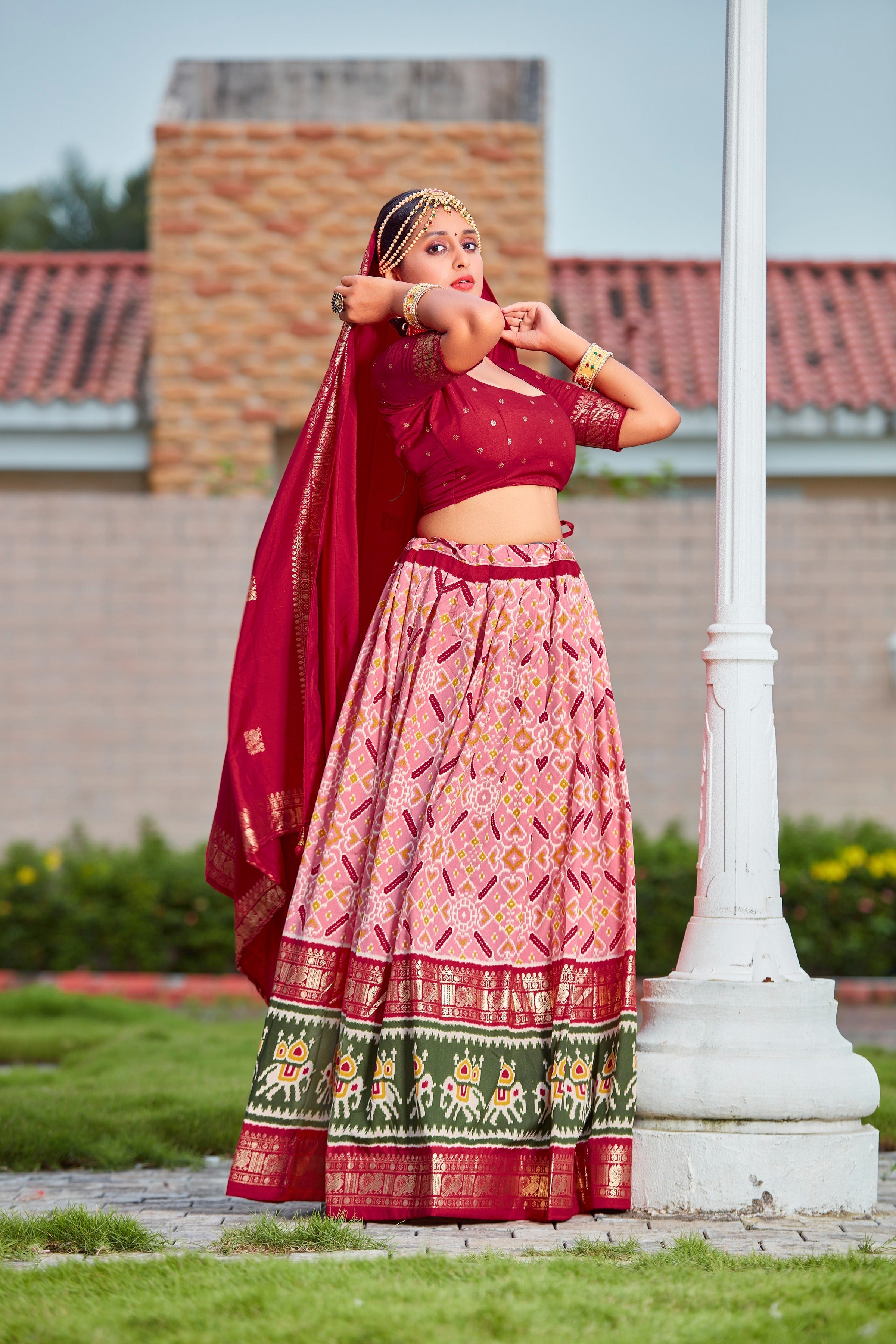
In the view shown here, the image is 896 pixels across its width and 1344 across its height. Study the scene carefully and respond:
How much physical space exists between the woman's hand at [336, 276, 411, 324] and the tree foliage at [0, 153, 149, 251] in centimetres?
1993

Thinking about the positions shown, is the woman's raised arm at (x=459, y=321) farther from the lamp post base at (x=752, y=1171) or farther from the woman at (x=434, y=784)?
the lamp post base at (x=752, y=1171)

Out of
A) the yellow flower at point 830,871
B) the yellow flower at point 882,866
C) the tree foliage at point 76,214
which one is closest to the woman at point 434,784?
the yellow flower at point 830,871

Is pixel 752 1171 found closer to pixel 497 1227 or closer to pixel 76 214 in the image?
pixel 497 1227

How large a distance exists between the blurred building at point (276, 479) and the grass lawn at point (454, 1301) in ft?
16.4

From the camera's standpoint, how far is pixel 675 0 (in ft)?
22.9

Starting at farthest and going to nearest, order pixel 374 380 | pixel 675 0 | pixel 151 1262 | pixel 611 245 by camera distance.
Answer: pixel 611 245, pixel 675 0, pixel 374 380, pixel 151 1262

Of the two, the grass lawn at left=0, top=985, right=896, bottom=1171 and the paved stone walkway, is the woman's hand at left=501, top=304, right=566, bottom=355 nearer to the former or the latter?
the paved stone walkway

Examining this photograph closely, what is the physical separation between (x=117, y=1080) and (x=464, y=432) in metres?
2.54

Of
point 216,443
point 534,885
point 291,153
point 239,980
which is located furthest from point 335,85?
point 534,885

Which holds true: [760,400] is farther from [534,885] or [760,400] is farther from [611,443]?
[534,885]

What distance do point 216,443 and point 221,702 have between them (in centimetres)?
152

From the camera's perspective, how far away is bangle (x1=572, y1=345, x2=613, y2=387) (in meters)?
3.35

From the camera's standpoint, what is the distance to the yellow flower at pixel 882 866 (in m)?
7.34

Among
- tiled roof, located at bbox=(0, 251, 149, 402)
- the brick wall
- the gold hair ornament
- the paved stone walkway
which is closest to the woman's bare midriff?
the gold hair ornament
